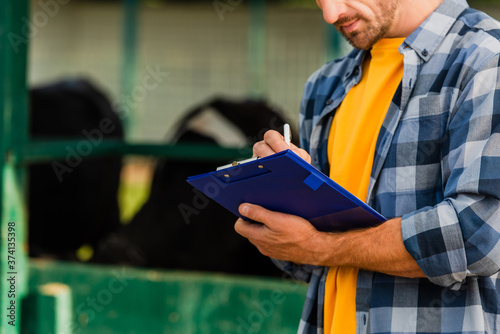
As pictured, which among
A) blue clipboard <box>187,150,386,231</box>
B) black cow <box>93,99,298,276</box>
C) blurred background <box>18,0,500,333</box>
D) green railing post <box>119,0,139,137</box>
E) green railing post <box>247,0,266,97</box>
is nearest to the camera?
blue clipboard <box>187,150,386,231</box>

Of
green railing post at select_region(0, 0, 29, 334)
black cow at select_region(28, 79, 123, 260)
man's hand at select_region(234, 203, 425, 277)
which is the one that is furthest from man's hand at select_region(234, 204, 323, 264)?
black cow at select_region(28, 79, 123, 260)

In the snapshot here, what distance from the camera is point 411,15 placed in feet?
5.22

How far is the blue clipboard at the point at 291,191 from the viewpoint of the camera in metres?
1.33

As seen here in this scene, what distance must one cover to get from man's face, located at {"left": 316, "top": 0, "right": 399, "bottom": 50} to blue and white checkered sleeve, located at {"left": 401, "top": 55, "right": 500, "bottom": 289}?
0.88 feet

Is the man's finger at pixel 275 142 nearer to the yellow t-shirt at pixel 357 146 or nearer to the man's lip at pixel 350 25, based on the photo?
the yellow t-shirt at pixel 357 146

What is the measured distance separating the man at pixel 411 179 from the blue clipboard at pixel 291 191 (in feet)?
0.07

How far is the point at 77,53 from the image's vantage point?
885 cm

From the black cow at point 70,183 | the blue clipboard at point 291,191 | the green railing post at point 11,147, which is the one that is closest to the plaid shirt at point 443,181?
the blue clipboard at point 291,191

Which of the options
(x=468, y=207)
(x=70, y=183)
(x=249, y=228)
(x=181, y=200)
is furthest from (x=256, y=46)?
(x=468, y=207)

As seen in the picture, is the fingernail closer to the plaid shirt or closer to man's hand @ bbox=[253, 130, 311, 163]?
man's hand @ bbox=[253, 130, 311, 163]

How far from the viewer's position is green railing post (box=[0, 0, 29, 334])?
2.11 m

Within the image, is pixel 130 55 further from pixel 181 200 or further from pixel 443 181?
pixel 443 181

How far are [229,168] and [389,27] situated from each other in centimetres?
52

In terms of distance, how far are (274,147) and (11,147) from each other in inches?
41.6
